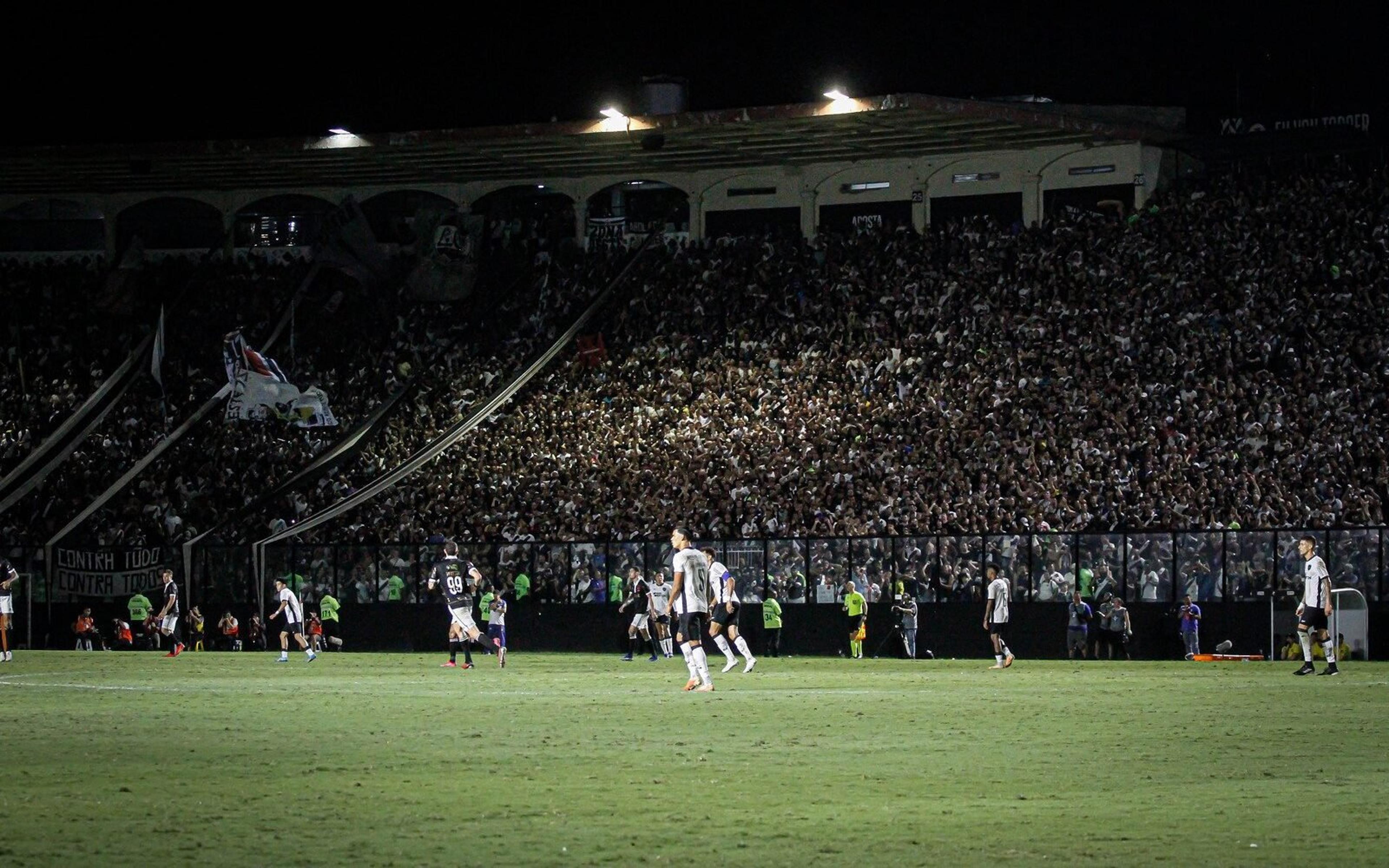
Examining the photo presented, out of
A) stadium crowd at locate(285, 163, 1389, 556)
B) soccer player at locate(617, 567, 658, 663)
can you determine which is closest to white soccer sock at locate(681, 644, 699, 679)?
soccer player at locate(617, 567, 658, 663)

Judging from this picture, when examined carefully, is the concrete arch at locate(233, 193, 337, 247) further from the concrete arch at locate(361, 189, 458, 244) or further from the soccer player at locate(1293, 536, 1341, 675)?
the soccer player at locate(1293, 536, 1341, 675)

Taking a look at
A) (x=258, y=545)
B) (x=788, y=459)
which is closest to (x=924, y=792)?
(x=788, y=459)

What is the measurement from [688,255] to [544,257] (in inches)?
212

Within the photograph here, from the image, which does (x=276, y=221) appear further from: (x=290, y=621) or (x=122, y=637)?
(x=290, y=621)

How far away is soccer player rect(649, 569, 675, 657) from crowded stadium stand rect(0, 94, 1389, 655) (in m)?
4.37

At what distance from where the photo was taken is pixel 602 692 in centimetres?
2730

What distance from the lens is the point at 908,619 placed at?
43.2 metres

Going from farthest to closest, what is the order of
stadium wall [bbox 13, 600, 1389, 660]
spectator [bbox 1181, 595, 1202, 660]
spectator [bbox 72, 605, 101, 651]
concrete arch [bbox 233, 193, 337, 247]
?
concrete arch [bbox 233, 193, 337, 247]
spectator [bbox 72, 605, 101, 651]
stadium wall [bbox 13, 600, 1389, 660]
spectator [bbox 1181, 595, 1202, 660]

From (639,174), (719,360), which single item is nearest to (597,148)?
(639,174)

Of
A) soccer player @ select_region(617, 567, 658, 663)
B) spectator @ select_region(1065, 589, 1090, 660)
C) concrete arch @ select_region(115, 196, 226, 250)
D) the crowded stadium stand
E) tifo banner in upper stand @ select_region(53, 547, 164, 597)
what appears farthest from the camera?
concrete arch @ select_region(115, 196, 226, 250)

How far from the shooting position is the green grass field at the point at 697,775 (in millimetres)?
11594

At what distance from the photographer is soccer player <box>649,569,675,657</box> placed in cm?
4134

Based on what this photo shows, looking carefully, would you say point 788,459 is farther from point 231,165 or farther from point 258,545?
point 231,165

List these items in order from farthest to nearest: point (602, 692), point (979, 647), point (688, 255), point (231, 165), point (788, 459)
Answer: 1. point (231, 165)
2. point (688, 255)
3. point (788, 459)
4. point (979, 647)
5. point (602, 692)
